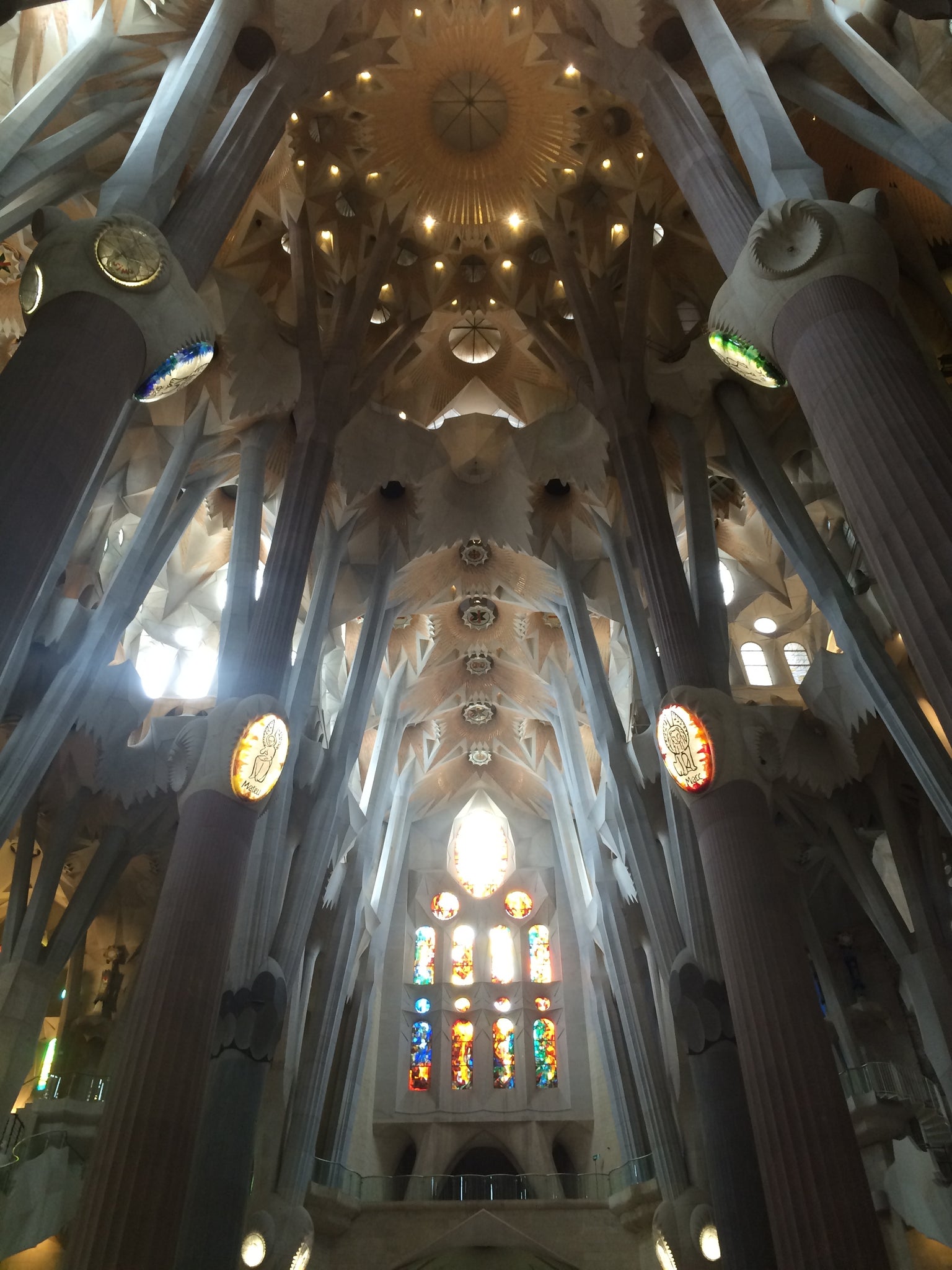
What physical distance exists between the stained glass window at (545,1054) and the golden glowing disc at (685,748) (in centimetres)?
1624

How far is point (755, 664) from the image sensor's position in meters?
21.2

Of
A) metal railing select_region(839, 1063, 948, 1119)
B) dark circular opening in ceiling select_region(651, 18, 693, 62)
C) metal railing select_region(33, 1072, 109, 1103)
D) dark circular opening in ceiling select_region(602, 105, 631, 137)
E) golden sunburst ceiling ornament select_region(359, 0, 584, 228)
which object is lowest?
metal railing select_region(839, 1063, 948, 1119)

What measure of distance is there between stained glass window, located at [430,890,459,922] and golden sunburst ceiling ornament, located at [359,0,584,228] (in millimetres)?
18593

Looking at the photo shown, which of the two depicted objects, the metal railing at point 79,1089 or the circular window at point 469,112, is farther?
the metal railing at point 79,1089

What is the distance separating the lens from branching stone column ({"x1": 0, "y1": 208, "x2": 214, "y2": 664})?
5.59m

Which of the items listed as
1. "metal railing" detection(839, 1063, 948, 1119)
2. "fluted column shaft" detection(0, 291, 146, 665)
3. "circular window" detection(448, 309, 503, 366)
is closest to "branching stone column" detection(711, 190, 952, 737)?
"fluted column shaft" detection(0, 291, 146, 665)

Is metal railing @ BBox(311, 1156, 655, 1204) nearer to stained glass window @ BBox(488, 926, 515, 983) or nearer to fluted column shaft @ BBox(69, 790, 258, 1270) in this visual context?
stained glass window @ BBox(488, 926, 515, 983)

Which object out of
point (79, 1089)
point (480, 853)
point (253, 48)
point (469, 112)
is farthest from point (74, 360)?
point (480, 853)

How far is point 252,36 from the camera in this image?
36.0ft

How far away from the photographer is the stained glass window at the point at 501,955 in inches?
1017

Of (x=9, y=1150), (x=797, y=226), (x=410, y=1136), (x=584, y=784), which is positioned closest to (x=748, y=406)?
(x=797, y=226)

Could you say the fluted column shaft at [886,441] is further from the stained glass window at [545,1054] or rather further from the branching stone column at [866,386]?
the stained glass window at [545,1054]

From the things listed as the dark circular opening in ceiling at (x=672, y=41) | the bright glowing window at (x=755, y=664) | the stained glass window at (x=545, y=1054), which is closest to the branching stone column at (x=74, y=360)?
the dark circular opening in ceiling at (x=672, y=41)

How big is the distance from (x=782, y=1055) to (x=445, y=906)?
1985 centimetres
